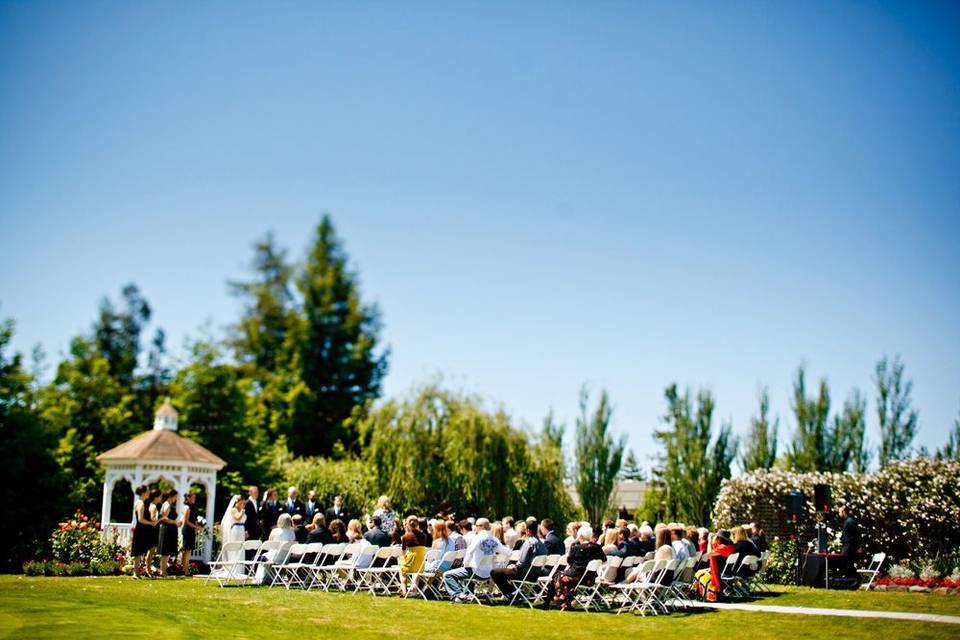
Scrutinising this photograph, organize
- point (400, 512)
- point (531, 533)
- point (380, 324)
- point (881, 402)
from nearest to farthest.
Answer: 1. point (531, 533)
2. point (400, 512)
3. point (881, 402)
4. point (380, 324)

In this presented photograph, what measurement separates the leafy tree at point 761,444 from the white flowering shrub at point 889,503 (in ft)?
23.3

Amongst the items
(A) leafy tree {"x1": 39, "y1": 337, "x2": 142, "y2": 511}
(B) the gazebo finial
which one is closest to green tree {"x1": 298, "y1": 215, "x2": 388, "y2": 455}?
(A) leafy tree {"x1": 39, "y1": 337, "x2": 142, "y2": 511}

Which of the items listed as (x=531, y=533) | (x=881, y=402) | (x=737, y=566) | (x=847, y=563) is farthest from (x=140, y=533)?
(x=881, y=402)

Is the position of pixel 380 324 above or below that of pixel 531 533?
above

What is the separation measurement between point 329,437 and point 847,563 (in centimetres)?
2840

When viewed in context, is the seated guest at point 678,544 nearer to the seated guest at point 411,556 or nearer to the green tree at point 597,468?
the seated guest at point 411,556

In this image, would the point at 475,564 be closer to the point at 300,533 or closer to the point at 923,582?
the point at 300,533

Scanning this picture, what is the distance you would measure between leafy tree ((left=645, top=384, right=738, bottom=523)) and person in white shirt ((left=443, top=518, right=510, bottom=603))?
1710 centimetres

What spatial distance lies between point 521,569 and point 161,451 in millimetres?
9471

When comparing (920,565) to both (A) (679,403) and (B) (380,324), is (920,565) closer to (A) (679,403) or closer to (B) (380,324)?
(A) (679,403)

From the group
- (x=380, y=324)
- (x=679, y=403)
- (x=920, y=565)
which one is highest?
(x=380, y=324)

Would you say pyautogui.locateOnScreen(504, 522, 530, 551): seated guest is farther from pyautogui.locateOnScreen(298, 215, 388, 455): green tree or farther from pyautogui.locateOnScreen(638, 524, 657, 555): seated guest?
pyautogui.locateOnScreen(298, 215, 388, 455): green tree

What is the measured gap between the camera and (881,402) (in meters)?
29.2

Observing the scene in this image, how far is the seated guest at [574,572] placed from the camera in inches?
485
